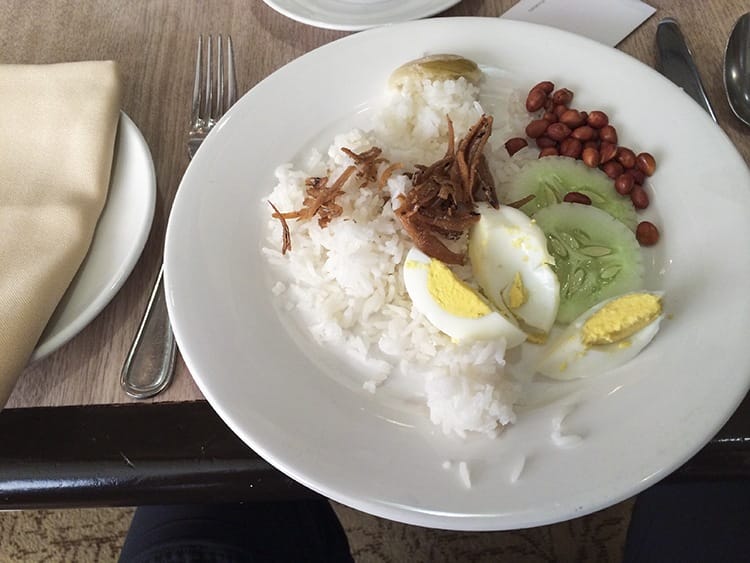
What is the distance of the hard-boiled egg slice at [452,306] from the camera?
94 cm

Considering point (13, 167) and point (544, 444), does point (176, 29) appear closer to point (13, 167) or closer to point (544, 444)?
point (13, 167)

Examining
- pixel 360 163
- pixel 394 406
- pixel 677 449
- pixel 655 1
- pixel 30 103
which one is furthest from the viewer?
pixel 655 1

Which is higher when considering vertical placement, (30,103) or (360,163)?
(360,163)

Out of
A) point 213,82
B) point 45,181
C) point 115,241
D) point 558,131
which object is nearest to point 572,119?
point 558,131

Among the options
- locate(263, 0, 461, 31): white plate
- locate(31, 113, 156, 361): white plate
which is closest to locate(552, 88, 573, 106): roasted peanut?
locate(263, 0, 461, 31): white plate

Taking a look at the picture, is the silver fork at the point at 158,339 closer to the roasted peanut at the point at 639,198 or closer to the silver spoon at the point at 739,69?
the roasted peanut at the point at 639,198

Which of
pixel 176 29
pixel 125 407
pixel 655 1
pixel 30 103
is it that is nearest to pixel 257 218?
pixel 125 407

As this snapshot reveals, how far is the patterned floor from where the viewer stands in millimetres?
1646

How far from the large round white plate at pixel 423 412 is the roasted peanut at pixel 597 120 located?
34 millimetres

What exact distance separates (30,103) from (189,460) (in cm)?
77

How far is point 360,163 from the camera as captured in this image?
1078 millimetres

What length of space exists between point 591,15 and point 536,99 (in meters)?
0.33

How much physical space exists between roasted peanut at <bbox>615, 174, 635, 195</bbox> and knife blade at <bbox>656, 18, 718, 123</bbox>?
22cm

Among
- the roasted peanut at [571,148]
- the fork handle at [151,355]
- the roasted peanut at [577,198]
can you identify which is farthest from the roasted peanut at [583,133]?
the fork handle at [151,355]
